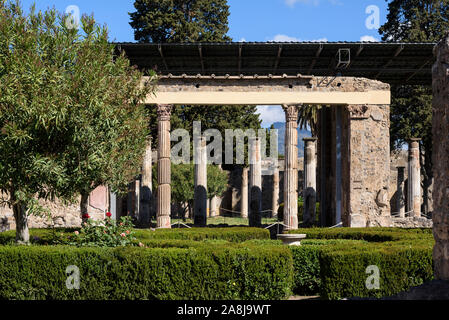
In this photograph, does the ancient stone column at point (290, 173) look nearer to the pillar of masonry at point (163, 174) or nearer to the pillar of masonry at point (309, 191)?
the pillar of masonry at point (163, 174)

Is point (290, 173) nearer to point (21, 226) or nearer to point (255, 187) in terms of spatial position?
point (255, 187)

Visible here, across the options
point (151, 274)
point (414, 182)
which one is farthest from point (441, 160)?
point (414, 182)

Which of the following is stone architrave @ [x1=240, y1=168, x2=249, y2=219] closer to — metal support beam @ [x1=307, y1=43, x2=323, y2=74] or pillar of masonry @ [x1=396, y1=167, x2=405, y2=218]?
pillar of masonry @ [x1=396, y1=167, x2=405, y2=218]

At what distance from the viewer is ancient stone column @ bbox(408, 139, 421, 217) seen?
2627 cm

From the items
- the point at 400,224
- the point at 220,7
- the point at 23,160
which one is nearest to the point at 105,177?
the point at 23,160

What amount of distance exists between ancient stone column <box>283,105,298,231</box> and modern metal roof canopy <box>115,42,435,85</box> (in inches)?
96.9

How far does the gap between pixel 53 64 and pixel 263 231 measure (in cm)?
770

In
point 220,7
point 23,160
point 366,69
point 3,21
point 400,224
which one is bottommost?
point 400,224

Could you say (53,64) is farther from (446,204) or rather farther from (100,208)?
(100,208)

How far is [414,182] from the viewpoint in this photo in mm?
26672

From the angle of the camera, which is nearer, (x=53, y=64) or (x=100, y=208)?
(x=53, y=64)

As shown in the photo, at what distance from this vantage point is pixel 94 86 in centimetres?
964

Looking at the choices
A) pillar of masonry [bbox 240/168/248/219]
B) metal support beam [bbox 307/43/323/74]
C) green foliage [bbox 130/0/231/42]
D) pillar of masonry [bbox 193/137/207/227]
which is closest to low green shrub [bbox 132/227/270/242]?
pillar of masonry [bbox 193/137/207/227]

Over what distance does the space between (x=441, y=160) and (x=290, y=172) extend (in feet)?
46.9
